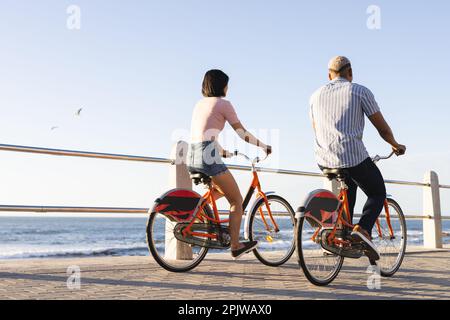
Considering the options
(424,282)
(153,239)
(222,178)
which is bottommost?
(424,282)

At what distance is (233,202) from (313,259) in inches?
39.5

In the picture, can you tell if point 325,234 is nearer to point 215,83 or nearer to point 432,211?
point 215,83

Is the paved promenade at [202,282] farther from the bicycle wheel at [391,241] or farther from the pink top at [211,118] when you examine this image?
the pink top at [211,118]

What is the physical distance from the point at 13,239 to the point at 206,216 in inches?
2803

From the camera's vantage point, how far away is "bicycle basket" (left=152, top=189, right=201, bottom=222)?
5.64m

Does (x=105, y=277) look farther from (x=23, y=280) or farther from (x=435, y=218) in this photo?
(x=435, y=218)

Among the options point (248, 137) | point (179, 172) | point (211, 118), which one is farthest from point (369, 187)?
point (179, 172)

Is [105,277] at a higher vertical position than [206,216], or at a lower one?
lower

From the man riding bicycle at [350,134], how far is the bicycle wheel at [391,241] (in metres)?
0.56

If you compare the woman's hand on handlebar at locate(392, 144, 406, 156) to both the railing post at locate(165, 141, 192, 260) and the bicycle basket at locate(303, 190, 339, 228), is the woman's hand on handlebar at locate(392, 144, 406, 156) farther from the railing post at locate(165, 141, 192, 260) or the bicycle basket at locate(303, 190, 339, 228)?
the railing post at locate(165, 141, 192, 260)

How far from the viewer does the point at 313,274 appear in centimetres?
526

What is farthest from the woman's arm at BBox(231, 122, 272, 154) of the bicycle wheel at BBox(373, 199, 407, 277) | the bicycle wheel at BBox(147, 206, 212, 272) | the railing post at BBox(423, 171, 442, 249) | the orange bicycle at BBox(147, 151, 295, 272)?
the railing post at BBox(423, 171, 442, 249)
